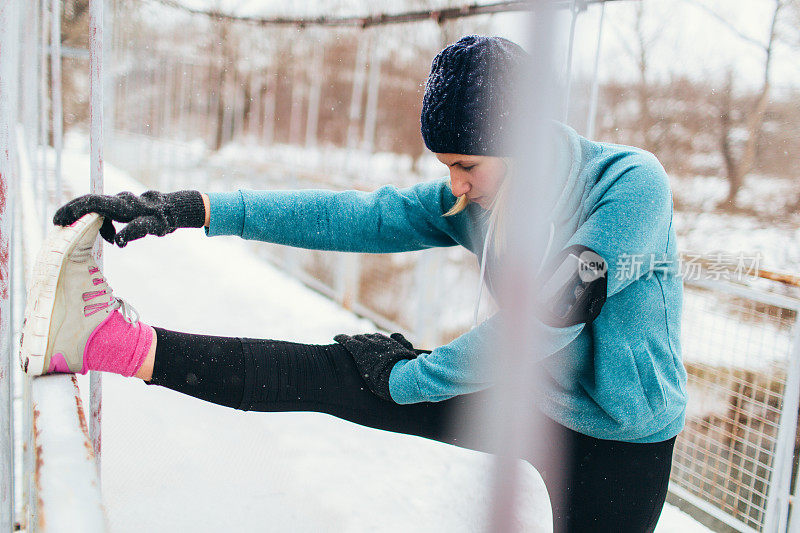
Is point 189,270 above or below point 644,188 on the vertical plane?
below

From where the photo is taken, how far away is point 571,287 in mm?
700

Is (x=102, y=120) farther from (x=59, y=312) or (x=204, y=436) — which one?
(x=204, y=436)

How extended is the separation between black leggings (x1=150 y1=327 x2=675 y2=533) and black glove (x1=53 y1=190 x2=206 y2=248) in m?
0.15

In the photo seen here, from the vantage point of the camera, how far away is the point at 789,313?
4.91 feet

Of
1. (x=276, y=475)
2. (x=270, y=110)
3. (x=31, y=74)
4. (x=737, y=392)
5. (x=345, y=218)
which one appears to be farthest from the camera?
(x=270, y=110)

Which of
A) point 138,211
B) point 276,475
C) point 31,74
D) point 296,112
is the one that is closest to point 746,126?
point 296,112

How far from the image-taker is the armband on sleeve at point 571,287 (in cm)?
69

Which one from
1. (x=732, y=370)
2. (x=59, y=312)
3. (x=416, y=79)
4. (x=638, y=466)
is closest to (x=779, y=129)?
(x=416, y=79)

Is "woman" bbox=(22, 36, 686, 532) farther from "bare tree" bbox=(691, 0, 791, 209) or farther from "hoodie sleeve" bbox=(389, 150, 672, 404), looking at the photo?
"bare tree" bbox=(691, 0, 791, 209)

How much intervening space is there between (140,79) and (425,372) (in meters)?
3.68

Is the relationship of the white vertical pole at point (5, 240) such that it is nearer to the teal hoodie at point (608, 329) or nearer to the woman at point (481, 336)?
the woman at point (481, 336)

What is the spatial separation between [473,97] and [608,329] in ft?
1.18

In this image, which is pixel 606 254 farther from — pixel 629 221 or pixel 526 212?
pixel 526 212

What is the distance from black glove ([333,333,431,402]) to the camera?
92 centimetres
